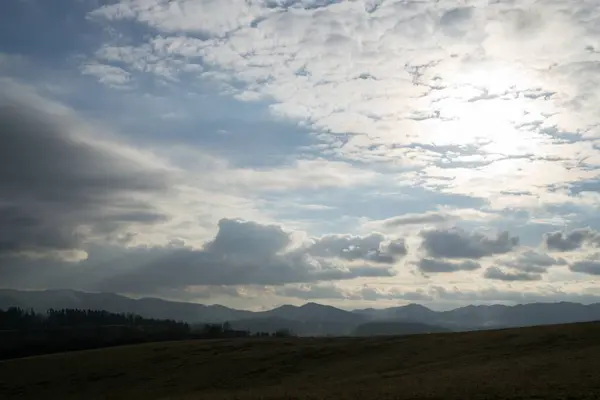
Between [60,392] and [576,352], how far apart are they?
4850 cm

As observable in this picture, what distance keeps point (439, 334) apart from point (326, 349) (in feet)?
43.7

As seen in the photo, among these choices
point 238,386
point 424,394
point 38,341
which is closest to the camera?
point 424,394

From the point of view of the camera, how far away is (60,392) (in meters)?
62.6

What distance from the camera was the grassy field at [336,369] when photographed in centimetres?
3819

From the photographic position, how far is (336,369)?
56.4m

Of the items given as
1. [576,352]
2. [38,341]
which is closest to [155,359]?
[576,352]

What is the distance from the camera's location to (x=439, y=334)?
6906cm

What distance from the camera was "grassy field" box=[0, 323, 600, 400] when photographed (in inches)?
1503

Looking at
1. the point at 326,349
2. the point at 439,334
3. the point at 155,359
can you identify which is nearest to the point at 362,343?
the point at 326,349

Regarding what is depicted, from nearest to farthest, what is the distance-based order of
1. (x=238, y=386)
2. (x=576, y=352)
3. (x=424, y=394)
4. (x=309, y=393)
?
(x=424, y=394) → (x=309, y=393) → (x=576, y=352) → (x=238, y=386)

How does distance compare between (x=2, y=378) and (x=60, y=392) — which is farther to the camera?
(x=2, y=378)

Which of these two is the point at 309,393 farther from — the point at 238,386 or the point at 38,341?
the point at 38,341

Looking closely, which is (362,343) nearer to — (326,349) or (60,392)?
(326,349)

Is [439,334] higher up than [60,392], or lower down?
higher up
